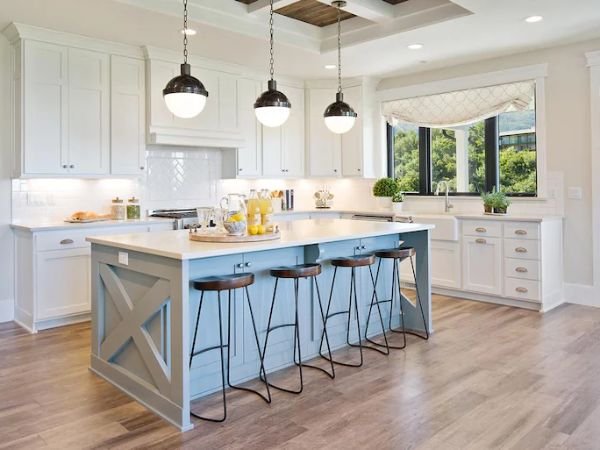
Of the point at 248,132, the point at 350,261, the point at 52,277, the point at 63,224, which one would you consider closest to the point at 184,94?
the point at 350,261

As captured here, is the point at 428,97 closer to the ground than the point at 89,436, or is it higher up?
higher up

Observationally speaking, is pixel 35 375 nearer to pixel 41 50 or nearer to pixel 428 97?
pixel 41 50

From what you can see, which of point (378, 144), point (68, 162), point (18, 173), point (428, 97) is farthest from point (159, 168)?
point (428, 97)

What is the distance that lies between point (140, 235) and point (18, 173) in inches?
73.4

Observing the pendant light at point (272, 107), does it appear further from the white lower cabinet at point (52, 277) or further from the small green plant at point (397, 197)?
the small green plant at point (397, 197)

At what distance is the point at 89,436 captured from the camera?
2.59 m

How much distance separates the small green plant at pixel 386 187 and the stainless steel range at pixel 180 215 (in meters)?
2.26

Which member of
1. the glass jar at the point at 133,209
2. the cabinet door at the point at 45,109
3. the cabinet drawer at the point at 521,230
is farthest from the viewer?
the glass jar at the point at 133,209

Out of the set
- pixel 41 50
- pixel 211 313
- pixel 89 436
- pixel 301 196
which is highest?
pixel 41 50

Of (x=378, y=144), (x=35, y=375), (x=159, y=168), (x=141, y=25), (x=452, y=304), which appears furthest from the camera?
(x=378, y=144)

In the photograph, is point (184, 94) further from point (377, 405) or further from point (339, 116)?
point (377, 405)

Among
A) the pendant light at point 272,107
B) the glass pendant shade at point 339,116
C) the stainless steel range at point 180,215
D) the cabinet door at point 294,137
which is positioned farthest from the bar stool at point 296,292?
the cabinet door at point 294,137

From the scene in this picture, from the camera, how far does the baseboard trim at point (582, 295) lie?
17.2ft

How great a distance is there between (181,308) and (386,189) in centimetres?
422
